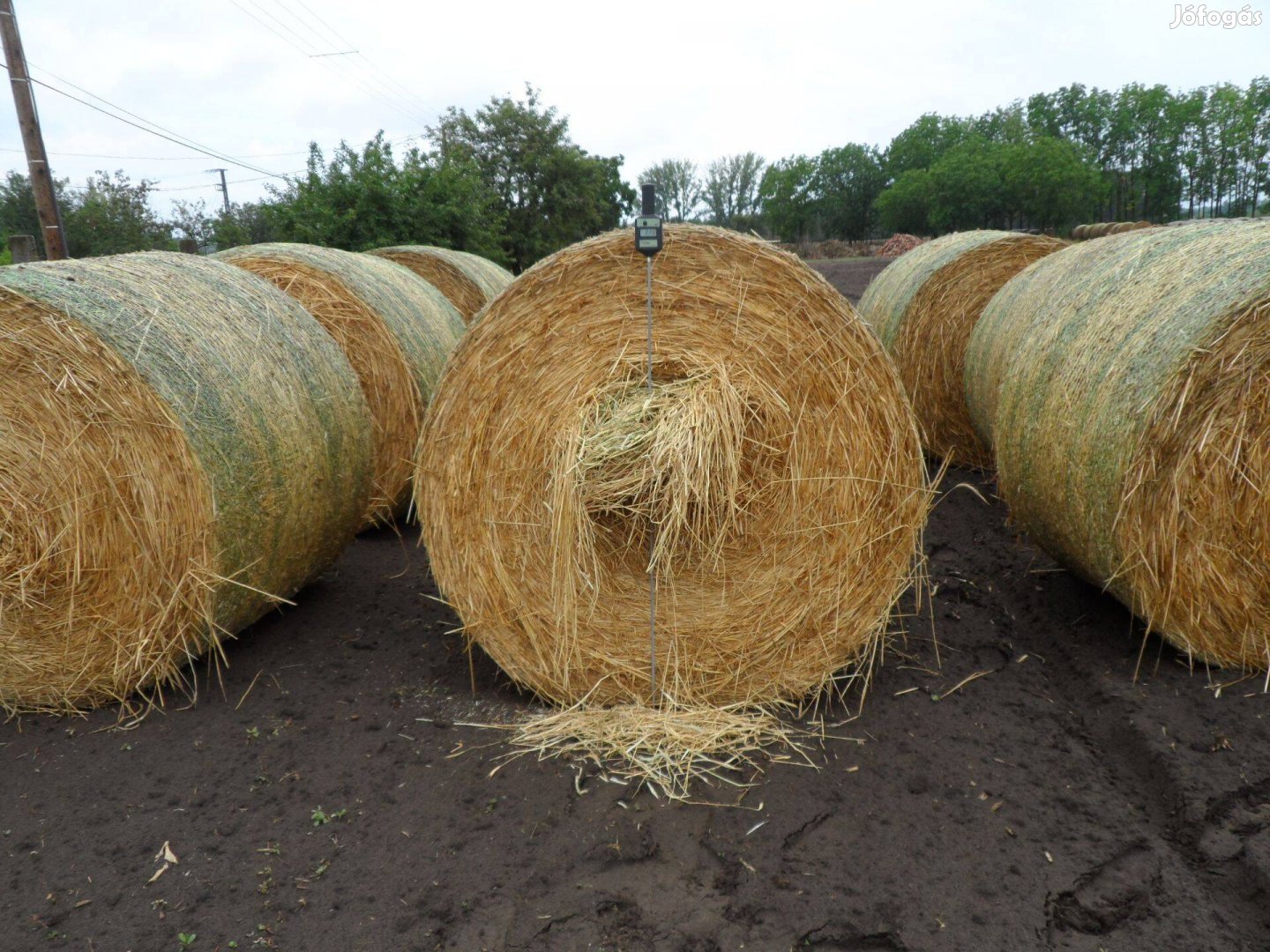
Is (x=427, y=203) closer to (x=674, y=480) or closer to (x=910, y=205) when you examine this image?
(x=674, y=480)

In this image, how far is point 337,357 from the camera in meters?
4.40

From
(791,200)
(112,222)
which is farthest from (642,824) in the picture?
(791,200)

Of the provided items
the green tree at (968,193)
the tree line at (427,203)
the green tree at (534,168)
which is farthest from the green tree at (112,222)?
the green tree at (968,193)

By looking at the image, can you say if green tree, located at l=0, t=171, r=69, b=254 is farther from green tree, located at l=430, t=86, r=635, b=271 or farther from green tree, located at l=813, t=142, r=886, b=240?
green tree, located at l=813, t=142, r=886, b=240

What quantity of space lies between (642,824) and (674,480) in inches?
45.3

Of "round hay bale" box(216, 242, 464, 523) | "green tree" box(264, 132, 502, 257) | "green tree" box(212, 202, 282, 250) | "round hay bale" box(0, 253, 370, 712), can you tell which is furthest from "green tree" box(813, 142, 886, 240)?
"round hay bale" box(0, 253, 370, 712)

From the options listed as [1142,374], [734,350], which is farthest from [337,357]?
[1142,374]

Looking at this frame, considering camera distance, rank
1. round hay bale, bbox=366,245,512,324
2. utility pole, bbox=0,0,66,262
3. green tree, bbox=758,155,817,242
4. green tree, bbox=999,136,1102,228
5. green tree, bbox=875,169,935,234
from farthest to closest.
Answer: green tree, bbox=758,155,817,242 → green tree, bbox=875,169,935,234 → green tree, bbox=999,136,1102,228 → utility pole, bbox=0,0,66,262 → round hay bale, bbox=366,245,512,324

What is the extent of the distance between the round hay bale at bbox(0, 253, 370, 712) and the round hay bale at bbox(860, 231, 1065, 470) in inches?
193

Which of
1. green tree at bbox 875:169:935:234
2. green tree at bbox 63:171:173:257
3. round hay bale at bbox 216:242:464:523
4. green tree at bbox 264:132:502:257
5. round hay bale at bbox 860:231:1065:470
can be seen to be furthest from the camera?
green tree at bbox 875:169:935:234

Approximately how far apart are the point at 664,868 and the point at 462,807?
2.40 feet

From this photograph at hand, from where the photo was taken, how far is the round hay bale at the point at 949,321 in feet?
22.4

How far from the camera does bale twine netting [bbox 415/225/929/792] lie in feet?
10.4

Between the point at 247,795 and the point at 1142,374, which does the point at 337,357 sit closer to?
the point at 247,795
